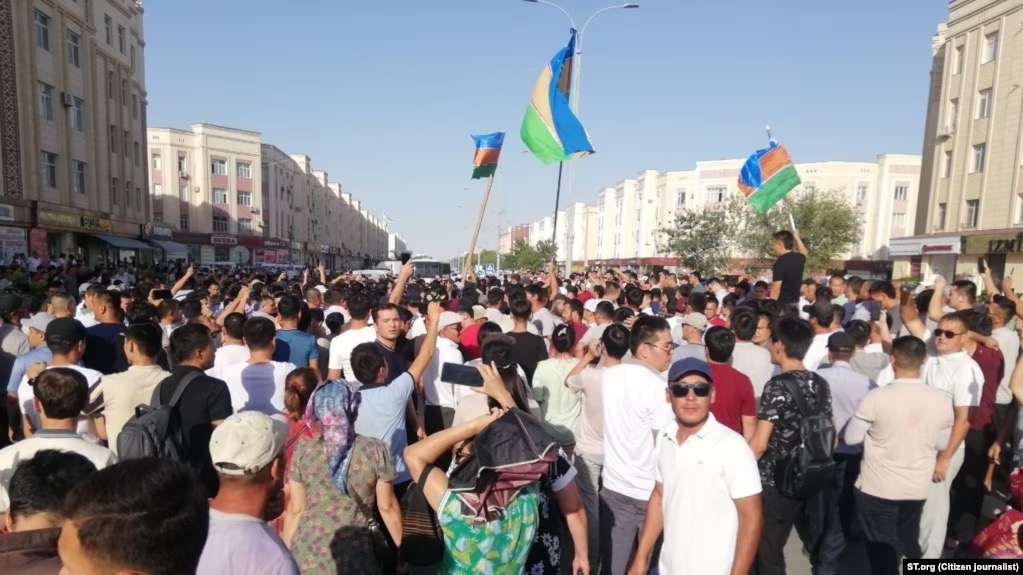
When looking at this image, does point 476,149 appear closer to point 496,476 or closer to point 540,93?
point 540,93

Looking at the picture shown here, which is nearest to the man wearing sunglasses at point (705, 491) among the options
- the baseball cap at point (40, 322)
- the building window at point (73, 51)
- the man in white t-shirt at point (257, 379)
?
the man in white t-shirt at point (257, 379)

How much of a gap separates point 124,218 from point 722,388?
33.5 metres

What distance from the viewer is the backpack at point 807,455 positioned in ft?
11.1

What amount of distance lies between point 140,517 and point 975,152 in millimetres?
35704

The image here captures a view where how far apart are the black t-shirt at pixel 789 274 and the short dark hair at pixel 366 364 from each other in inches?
202

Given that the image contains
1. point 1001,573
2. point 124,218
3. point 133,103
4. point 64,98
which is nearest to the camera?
point 1001,573

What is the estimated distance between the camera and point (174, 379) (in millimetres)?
3355

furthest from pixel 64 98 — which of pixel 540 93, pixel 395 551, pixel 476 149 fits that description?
pixel 395 551

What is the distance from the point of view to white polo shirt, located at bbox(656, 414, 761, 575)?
2516mm

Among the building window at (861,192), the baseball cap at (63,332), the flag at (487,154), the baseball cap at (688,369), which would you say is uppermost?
the building window at (861,192)

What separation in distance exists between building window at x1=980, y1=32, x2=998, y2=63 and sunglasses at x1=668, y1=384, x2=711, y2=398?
33.8m

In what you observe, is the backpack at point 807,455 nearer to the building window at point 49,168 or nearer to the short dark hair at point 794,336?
the short dark hair at point 794,336

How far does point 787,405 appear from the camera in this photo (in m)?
3.40

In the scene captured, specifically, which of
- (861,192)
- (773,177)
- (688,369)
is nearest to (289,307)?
(688,369)
